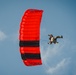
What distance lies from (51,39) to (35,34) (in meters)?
1.71

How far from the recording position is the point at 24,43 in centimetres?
6247

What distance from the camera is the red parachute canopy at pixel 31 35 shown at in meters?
61.4

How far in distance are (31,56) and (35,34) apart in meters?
2.16

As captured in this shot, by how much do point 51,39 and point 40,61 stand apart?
2058mm

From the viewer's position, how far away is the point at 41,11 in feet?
201

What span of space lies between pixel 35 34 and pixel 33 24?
3.10 feet

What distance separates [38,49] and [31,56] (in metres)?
1.02

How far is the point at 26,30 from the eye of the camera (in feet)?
203

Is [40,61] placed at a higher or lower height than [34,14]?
lower

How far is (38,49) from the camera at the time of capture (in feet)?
203

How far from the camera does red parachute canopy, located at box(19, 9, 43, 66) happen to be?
2418 inches

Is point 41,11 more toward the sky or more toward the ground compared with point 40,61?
more toward the sky

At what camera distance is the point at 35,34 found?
61.2 metres

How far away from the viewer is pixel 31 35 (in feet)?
202
